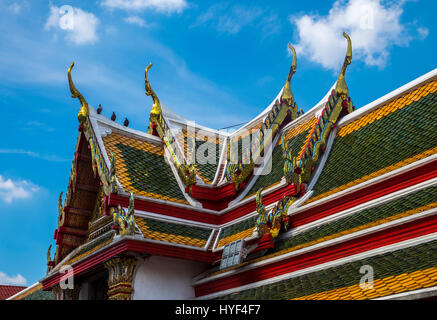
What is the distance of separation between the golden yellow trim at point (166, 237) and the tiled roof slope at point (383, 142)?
269 cm

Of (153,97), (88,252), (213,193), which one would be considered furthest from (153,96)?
(88,252)

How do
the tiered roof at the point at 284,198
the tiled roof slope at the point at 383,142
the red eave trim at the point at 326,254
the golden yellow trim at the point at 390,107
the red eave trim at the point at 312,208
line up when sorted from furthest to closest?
the golden yellow trim at the point at 390,107 < the tiled roof slope at the point at 383,142 < the red eave trim at the point at 312,208 < the tiered roof at the point at 284,198 < the red eave trim at the point at 326,254

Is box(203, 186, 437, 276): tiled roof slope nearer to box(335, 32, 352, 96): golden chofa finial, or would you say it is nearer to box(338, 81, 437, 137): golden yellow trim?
box(338, 81, 437, 137): golden yellow trim

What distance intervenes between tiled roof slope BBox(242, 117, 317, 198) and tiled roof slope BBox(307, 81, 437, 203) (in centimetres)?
78

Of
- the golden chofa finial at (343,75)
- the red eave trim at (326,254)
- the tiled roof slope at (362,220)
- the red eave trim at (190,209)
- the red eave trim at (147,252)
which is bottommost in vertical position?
the red eave trim at (326,254)

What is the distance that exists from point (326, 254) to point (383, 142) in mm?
2623

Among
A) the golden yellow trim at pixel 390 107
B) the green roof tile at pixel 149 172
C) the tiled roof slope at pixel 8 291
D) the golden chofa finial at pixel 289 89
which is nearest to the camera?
the golden yellow trim at pixel 390 107

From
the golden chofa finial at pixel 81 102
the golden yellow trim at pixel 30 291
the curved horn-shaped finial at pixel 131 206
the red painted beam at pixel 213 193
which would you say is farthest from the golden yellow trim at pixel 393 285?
the golden yellow trim at pixel 30 291

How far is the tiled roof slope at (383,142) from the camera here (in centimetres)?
975

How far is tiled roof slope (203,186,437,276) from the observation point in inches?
328

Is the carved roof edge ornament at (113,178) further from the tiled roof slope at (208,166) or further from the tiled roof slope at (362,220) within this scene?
the tiled roof slope at (362,220)

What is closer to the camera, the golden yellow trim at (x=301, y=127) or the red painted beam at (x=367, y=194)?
the red painted beam at (x=367, y=194)
